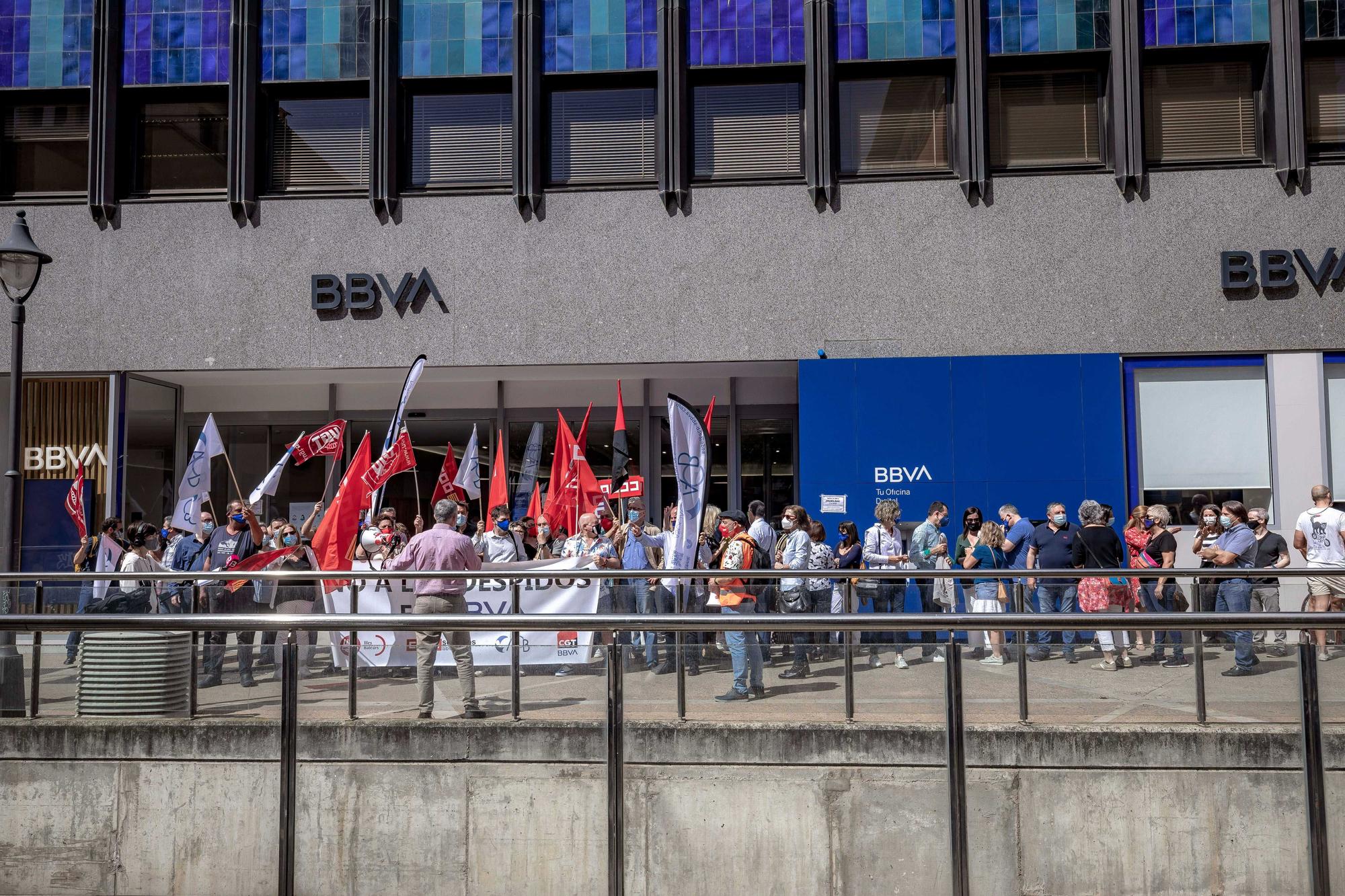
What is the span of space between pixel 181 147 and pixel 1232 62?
15.4 m

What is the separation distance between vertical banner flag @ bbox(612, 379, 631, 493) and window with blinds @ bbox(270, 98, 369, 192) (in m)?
5.09

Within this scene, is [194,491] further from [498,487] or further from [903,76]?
[903,76]

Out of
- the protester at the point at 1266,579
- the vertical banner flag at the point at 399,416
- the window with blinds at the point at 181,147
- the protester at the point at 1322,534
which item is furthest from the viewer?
the window with blinds at the point at 181,147

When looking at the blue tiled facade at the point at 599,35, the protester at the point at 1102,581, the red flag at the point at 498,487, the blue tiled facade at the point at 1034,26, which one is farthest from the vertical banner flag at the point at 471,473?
the blue tiled facade at the point at 1034,26

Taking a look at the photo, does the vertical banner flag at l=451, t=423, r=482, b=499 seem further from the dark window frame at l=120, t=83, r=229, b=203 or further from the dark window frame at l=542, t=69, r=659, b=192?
the dark window frame at l=120, t=83, r=229, b=203

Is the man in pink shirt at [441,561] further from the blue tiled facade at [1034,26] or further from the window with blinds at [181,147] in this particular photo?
the blue tiled facade at [1034,26]

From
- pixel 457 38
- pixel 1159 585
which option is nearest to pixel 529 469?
pixel 457 38

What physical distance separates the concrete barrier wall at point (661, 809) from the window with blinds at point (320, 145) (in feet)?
47.1

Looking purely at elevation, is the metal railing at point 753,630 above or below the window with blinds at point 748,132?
below

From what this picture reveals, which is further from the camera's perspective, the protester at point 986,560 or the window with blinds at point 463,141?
the window with blinds at point 463,141

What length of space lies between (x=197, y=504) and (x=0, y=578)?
4.76 meters

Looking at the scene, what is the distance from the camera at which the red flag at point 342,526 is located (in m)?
12.9

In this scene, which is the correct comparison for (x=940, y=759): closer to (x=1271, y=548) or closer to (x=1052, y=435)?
(x=1271, y=548)

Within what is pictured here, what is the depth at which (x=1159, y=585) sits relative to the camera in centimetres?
1027
